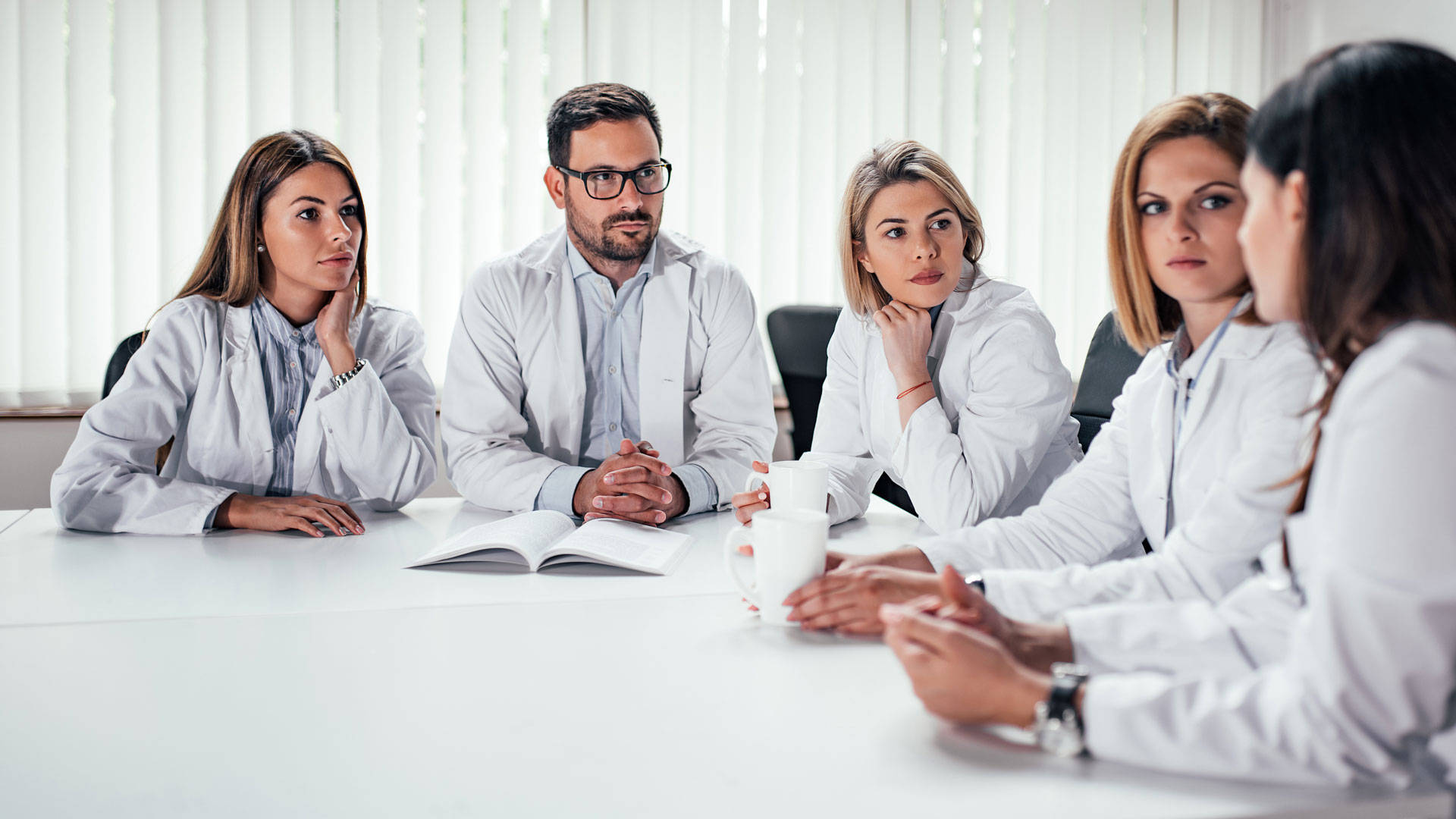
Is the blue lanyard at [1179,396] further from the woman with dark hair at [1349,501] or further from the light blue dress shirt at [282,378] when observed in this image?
the light blue dress shirt at [282,378]

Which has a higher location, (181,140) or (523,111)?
(523,111)

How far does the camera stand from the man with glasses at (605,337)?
2.00 metres

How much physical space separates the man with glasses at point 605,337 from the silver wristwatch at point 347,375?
0.18 metres

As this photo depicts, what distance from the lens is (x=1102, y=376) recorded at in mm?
2162

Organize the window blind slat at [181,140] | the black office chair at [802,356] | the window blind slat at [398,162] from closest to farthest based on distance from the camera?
the black office chair at [802,356] < the window blind slat at [181,140] < the window blind slat at [398,162]

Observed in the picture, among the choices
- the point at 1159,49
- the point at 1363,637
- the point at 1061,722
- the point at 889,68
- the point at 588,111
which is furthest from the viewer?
the point at 1159,49

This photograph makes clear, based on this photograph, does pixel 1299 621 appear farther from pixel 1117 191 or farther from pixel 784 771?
pixel 1117 191

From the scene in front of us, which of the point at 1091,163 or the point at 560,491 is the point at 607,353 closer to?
the point at 560,491

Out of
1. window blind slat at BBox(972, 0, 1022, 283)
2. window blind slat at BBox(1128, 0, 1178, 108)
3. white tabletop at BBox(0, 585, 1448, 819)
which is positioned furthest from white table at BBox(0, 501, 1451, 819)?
window blind slat at BBox(1128, 0, 1178, 108)

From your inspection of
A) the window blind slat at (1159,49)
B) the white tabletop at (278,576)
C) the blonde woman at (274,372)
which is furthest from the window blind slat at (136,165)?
the window blind slat at (1159,49)

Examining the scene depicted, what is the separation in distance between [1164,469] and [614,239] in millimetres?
1235

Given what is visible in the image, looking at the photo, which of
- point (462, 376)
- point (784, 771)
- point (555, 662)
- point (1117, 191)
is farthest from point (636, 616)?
point (462, 376)

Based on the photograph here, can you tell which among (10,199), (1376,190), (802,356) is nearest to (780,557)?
(1376,190)

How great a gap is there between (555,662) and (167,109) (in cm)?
299
